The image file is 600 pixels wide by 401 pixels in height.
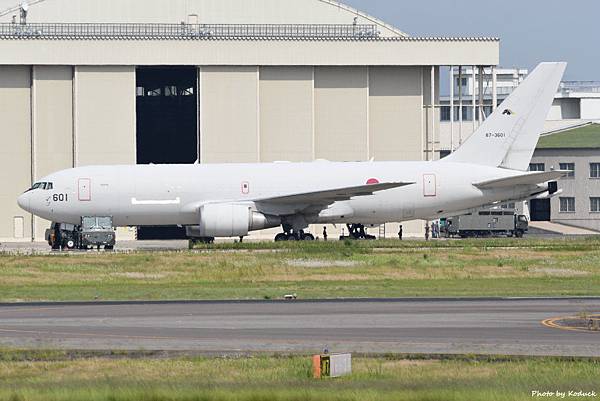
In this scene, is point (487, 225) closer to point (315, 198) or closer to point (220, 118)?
point (220, 118)

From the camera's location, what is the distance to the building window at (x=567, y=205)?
10850cm

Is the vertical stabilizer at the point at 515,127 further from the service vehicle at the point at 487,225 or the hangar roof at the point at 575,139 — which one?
the hangar roof at the point at 575,139

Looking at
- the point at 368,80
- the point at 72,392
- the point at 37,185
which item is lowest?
the point at 72,392

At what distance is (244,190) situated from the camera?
205 feet

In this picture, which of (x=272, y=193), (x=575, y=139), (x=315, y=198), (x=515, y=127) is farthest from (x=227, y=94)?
(x=575, y=139)

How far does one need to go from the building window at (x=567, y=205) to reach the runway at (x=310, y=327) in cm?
7774

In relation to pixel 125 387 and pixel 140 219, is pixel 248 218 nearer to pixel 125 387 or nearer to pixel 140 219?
pixel 140 219

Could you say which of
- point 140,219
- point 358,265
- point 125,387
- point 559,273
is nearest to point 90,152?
point 140,219

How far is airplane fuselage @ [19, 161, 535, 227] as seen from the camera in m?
62.0

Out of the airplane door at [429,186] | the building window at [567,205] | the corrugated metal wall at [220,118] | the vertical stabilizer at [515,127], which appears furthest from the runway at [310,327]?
the building window at [567,205]

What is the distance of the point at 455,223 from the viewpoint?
293ft

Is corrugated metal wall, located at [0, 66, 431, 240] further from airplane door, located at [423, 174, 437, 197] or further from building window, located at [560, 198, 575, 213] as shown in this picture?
building window, located at [560, 198, 575, 213]

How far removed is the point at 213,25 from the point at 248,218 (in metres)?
29.2

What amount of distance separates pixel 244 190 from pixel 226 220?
9.17 feet
